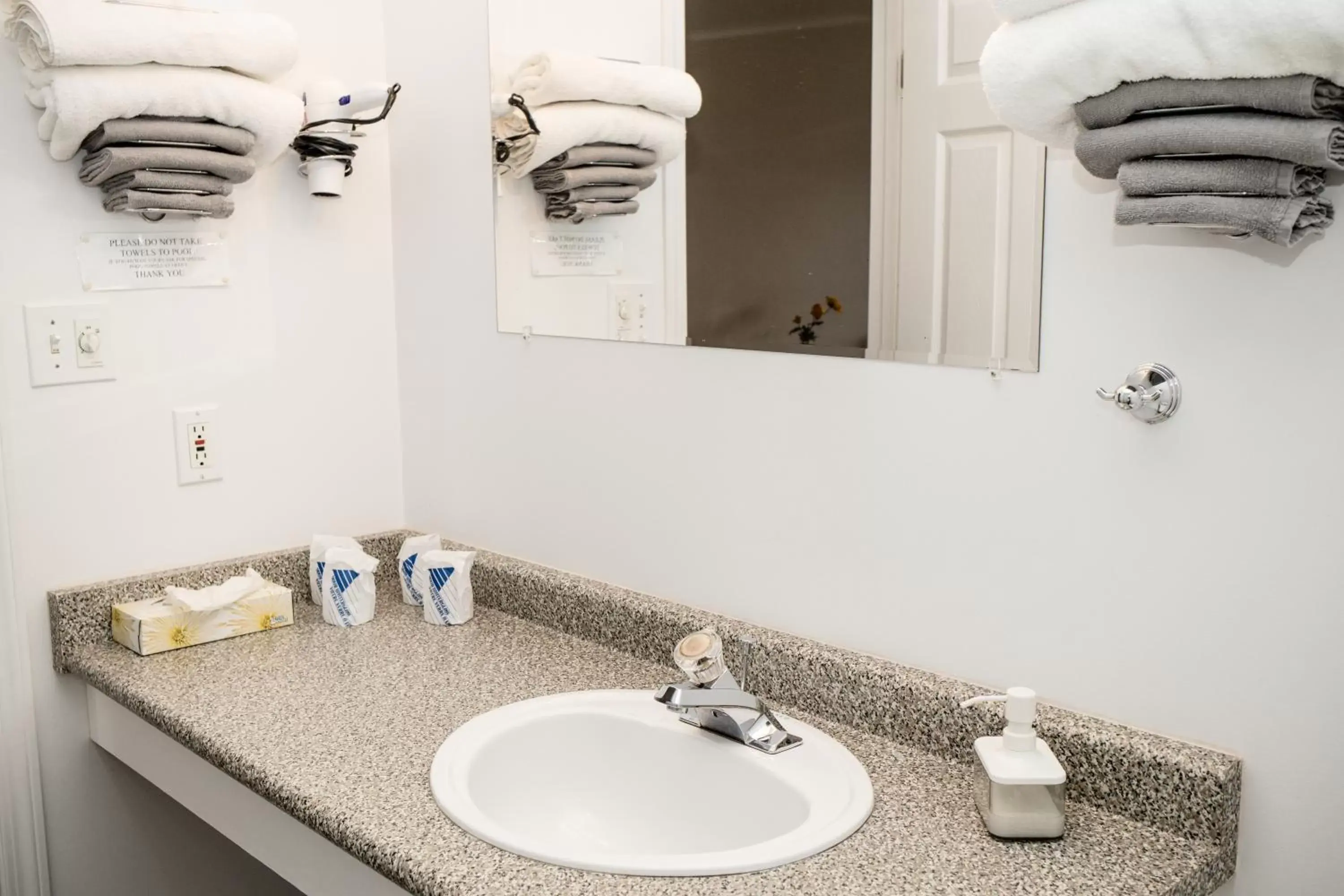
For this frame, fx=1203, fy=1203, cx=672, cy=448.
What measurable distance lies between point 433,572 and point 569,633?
0.22 metres

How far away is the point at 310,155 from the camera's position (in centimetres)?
177

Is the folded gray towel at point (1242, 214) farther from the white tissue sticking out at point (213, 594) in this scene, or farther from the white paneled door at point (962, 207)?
the white tissue sticking out at point (213, 594)

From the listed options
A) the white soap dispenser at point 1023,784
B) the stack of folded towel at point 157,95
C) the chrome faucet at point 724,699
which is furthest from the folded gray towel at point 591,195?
the white soap dispenser at point 1023,784

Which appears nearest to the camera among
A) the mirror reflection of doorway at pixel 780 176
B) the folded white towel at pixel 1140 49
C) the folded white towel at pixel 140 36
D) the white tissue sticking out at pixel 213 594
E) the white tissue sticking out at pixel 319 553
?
the folded white towel at pixel 1140 49

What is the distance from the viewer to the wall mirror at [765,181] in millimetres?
1207

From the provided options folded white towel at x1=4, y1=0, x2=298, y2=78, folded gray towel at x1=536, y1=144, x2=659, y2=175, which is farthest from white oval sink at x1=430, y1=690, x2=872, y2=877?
folded white towel at x1=4, y1=0, x2=298, y2=78

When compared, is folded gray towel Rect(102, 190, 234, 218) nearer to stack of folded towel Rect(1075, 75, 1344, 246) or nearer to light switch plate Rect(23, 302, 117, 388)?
light switch plate Rect(23, 302, 117, 388)

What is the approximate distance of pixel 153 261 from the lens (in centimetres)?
170

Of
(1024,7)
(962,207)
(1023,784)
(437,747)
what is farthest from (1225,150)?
(437,747)

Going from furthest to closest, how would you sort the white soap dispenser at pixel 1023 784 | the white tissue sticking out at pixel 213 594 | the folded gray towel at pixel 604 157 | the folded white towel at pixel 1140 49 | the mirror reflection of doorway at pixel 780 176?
the white tissue sticking out at pixel 213 594 < the folded gray towel at pixel 604 157 < the mirror reflection of doorway at pixel 780 176 < the white soap dispenser at pixel 1023 784 < the folded white towel at pixel 1140 49

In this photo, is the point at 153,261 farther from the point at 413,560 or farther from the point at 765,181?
the point at 765,181

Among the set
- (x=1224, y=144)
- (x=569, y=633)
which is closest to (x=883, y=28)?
(x=1224, y=144)

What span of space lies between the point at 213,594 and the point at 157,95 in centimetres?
68

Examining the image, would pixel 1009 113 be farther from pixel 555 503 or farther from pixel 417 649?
pixel 417 649
